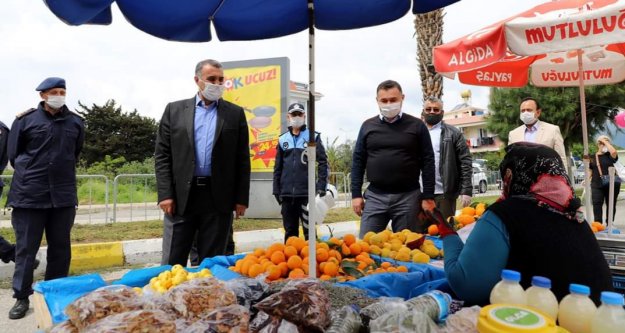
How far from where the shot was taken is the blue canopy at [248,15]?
2.72 meters

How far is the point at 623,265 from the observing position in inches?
96.0

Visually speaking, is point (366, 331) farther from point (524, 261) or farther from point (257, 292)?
point (524, 261)

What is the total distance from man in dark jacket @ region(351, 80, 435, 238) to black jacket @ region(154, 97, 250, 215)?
1.27m

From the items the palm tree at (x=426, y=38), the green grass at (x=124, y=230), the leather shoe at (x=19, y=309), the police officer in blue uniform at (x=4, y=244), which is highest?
the palm tree at (x=426, y=38)

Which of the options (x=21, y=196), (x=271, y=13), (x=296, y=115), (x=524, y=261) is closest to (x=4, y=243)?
(x=21, y=196)

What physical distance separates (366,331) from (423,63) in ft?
30.9

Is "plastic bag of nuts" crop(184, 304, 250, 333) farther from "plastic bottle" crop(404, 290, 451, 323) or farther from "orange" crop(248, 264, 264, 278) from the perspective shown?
"orange" crop(248, 264, 264, 278)

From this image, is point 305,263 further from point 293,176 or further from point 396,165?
point 293,176

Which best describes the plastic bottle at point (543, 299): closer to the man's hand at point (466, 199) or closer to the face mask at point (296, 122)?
the man's hand at point (466, 199)

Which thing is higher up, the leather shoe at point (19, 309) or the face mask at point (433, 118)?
the face mask at point (433, 118)

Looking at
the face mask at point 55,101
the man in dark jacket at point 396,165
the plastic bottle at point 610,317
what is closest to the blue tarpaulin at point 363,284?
the plastic bottle at point 610,317

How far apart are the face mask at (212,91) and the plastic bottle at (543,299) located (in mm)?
2824

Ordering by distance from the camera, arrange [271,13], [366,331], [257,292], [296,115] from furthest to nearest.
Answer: [296,115]
[271,13]
[257,292]
[366,331]

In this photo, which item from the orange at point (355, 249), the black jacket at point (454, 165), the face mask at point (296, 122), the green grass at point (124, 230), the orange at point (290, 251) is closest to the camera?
the orange at point (290, 251)
